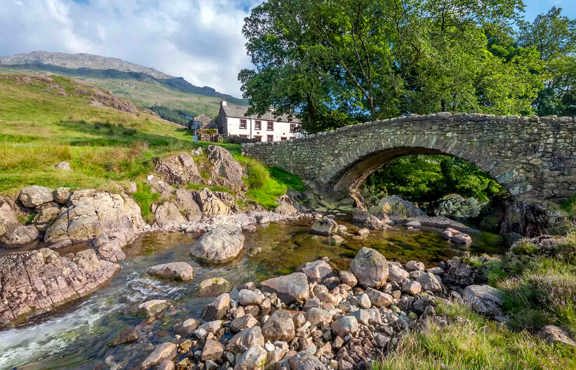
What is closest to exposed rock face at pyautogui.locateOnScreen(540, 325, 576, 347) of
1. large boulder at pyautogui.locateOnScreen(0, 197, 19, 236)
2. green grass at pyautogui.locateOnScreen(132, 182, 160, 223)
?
green grass at pyautogui.locateOnScreen(132, 182, 160, 223)

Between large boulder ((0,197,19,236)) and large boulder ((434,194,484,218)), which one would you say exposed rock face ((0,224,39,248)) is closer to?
large boulder ((0,197,19,236))

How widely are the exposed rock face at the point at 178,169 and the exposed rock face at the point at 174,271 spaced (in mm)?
7526

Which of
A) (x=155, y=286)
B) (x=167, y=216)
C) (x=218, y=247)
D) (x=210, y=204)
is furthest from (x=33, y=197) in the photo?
(x=218, y=247)

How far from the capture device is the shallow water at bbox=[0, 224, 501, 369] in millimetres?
4499

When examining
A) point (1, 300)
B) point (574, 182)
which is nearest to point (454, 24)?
point (574, 182)

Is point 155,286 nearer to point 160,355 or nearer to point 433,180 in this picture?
point 160,355

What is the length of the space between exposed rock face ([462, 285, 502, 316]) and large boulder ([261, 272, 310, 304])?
10.2 ft

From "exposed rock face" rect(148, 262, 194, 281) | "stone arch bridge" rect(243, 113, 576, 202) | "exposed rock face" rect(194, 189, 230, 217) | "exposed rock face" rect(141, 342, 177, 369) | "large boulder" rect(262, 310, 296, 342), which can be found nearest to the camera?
"exposed rock face" rect(141, 342, 177, 369)

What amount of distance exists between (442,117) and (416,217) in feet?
19.3

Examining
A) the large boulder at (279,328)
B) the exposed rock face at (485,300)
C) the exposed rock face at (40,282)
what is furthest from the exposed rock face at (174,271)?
the exposed rock face at (485,300)

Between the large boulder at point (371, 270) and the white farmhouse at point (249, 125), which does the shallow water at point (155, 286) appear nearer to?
the large boulder at point (371, 270)

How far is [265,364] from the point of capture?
3941mm

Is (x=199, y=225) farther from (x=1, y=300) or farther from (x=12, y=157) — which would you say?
(x=12, y=157)

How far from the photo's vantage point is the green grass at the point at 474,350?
300 cm
